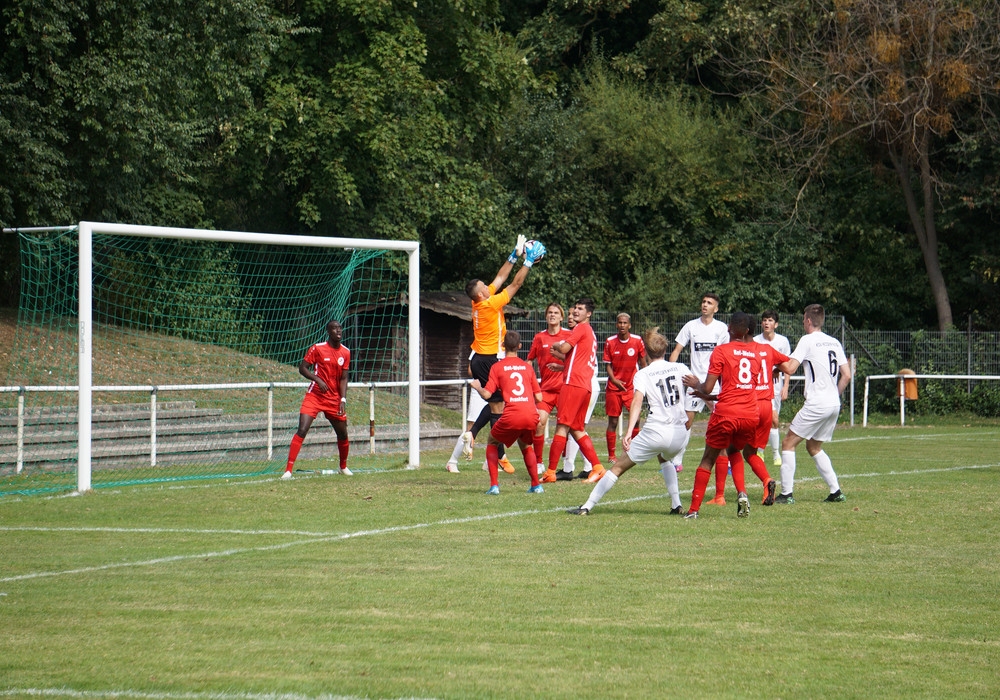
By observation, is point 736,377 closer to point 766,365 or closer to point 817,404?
point 766,365

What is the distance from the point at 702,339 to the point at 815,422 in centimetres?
285

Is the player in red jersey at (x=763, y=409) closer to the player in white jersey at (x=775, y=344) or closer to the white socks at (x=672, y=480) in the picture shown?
the white socks at (x=672, y=480)

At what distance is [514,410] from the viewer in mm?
12836

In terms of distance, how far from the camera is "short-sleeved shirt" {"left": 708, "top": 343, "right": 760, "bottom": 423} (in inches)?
444

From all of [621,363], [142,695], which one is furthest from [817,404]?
[142,695]

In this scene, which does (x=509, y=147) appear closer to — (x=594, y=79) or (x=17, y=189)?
(x=594, y=79)

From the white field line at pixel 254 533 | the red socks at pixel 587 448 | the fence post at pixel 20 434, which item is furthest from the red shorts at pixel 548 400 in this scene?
the fence post at pixel 20 434

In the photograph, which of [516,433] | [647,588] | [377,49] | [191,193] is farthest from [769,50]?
[647,588]

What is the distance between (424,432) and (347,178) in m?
10.2

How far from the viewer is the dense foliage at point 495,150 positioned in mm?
22469

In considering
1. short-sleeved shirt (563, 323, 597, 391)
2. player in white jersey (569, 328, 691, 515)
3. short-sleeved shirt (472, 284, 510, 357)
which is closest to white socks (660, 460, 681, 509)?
player in white jersey (569, 328, 691, 515)

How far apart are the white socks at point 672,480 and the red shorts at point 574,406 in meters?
2.64

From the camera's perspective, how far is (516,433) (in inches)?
510

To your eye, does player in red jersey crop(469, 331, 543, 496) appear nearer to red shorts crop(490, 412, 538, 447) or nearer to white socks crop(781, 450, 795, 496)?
red shorts crop(490, 412, 538, 447)
